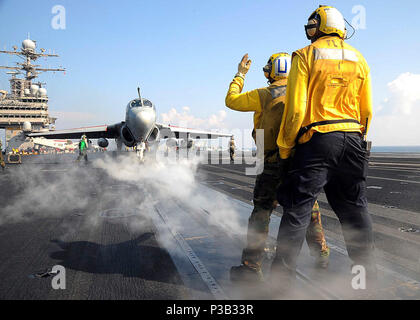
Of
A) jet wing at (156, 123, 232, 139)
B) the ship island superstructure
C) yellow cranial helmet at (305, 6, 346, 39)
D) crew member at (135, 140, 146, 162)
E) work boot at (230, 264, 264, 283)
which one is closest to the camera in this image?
yellow cranial helmet at (305, 6, 346, 39)

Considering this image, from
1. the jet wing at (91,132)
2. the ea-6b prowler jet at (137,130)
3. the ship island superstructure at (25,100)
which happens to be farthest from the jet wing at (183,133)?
the ship island superstructure at (25,100)

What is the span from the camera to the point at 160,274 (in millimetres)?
2648

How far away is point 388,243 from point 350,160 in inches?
82.0

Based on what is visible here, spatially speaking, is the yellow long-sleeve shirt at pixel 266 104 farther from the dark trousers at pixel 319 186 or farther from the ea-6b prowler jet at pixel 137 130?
the ea-6b prowler jet at pixel 137 130

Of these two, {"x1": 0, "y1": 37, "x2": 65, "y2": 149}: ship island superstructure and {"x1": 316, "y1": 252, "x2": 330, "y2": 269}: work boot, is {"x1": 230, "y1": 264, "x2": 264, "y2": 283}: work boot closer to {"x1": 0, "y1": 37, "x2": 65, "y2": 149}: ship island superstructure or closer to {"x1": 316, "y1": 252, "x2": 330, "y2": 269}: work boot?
{"x1": 316, "y1": 252, "x2": 330, "y2": 269}: work boot

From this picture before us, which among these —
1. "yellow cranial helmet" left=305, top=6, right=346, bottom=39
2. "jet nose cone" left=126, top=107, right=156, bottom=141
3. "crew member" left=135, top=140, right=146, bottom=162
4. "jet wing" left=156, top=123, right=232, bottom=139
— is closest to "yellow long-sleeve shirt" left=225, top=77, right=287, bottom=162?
"yellow cranial helmet" left=305, top=6, right=346, bottom=39

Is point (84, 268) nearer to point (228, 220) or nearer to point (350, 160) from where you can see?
point (228, 220)

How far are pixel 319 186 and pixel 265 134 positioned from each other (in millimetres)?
881

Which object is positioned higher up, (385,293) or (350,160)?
(350,160)

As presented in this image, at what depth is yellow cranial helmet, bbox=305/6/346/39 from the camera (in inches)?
90.0

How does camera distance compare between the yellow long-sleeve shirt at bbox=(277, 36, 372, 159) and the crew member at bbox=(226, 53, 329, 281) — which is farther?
the crew member at bbox=(226, 53, 329, 281)

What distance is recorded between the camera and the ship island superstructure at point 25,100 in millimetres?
59688

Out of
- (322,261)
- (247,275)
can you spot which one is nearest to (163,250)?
(247,275)
